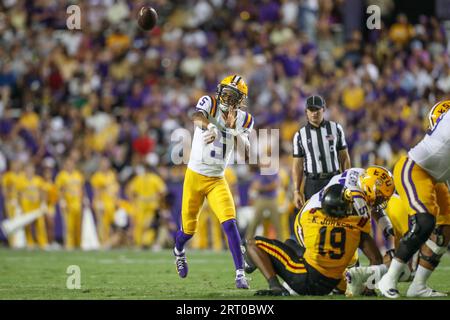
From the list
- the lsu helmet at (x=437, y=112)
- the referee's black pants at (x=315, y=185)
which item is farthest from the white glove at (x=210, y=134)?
the lsu helmet at (x=437, y=112)

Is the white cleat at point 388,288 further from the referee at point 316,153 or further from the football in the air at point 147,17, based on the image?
the football in the air at point 147,17

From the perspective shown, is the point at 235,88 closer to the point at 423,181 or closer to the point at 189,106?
the point at 423,181

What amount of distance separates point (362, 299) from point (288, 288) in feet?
2.12

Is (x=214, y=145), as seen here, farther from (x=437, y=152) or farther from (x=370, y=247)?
(x=437, y=152)

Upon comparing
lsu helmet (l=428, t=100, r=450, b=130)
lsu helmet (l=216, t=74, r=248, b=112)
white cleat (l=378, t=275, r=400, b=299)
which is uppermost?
lsu helmet (l=216, t=74, r=248, b=112)

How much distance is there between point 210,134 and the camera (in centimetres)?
768

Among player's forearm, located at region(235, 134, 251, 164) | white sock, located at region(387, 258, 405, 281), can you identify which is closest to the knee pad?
white sock, located at region(387, 258, 405, 281)

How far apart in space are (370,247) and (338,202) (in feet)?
1.49

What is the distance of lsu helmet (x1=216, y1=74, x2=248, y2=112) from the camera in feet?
26.2

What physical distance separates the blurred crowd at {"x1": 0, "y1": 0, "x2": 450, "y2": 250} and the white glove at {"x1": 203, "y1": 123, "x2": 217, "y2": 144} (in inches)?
244

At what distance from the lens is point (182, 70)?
54.3 ft

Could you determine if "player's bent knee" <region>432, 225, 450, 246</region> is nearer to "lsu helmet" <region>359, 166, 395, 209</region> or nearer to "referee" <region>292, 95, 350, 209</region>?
"lsu helmet" <region>359, 166, 395, 209</region>
